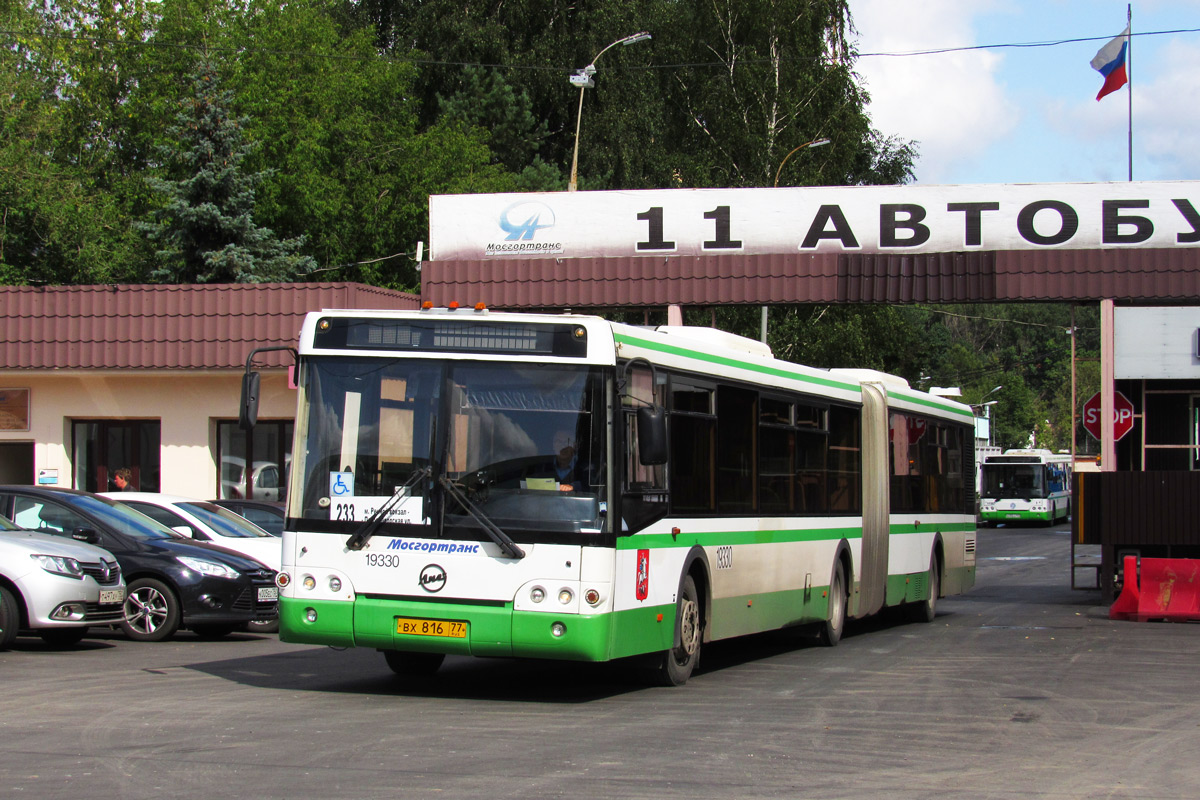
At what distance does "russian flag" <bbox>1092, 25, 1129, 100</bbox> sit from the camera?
2944 centimetres

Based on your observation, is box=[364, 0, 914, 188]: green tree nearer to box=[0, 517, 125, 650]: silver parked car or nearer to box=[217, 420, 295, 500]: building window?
box=[217, 420, 295, 500]: building window

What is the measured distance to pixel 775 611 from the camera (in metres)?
14.4

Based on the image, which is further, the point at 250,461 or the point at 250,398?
the point at 250,461

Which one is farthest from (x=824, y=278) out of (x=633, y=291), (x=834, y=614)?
(x=834, y=614)

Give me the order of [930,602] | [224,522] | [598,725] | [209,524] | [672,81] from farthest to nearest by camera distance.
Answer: [672,81]
[930,602]
[224,522]
[209,524]
[598,725]

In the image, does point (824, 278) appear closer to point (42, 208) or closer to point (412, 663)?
point (412, 663)

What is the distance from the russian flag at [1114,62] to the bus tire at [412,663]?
858 inches

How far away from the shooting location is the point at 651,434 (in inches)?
408

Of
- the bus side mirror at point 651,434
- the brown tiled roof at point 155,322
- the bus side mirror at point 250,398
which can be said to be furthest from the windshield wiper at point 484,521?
the brown tiled roof at point 155,322

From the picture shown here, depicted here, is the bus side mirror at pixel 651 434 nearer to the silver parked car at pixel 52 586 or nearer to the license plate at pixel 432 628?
the license plate at pixel 432 628

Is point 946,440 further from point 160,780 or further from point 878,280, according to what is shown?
point 160,780

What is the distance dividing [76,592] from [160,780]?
716 centimetres

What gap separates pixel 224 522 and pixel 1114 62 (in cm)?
1971

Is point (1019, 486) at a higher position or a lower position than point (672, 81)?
lower
